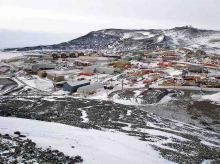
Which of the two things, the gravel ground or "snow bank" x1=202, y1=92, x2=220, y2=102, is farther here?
"snow bank" x1=202, y1=92, x2=220, y2=102

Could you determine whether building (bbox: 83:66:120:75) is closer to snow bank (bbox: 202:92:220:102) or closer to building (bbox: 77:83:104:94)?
building (bbox: 77:83:104:94)

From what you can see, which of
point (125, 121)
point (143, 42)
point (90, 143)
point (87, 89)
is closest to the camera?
point (90, 143)

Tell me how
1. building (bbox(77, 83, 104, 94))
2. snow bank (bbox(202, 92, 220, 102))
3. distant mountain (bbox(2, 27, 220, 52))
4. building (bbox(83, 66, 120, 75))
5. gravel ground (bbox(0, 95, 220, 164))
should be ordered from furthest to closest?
distant mountain (bbox(2, 27, 220, 52)), building (bbox(83, 66, 120, 75)), building (bbox(77, 83, 104, 94)), snow bank (bbox(202, 92, 220, 102)), gravel ground (bbox(0, 95, 220, 164))

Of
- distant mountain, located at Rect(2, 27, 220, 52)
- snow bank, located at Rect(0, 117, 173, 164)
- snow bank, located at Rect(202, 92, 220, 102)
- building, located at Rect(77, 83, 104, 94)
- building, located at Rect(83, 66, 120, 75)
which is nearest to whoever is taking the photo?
snow bank, located at Rect(0, 117, 173, 164)

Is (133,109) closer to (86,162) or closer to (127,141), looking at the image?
(127,141)

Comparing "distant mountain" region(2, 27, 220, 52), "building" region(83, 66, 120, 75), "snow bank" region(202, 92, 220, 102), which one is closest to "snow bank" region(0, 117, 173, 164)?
"snow bank" region(202, 92, 220, 102)

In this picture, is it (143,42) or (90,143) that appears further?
(143,42)

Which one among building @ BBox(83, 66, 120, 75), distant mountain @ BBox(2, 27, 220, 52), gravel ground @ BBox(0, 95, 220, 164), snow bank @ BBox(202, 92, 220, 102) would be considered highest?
distant mountain @ BBox(2, 27, 220, 52)

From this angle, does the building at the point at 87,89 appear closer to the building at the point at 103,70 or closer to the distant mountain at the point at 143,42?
the building at the point at 103,70

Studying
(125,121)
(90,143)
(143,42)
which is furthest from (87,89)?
(143,42)

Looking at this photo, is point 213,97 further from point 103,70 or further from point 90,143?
point 103,70
